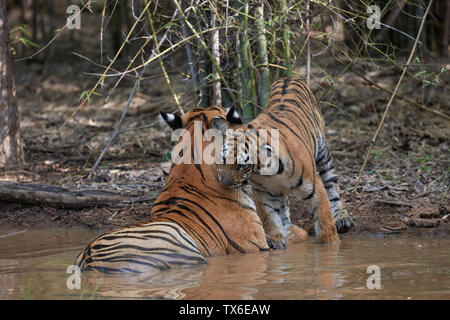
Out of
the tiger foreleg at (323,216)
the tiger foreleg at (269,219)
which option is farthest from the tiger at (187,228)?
the tiger foreleg at (323,216)

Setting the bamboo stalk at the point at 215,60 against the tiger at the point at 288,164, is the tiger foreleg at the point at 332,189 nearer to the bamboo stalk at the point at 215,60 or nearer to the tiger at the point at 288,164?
the tiger at the point at 288,164

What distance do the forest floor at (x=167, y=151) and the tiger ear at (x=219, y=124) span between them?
1587 millimetres

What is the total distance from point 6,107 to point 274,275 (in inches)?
179

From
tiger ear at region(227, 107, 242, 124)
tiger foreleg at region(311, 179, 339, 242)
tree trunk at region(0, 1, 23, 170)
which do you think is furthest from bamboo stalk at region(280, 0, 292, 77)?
tree trunk at region(0, 1, 23, 170)

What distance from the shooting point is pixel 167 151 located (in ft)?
26.9

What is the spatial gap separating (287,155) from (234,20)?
5.43 ft

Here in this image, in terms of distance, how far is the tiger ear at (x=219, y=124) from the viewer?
5133mm

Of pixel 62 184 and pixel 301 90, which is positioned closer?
pixel 301 90

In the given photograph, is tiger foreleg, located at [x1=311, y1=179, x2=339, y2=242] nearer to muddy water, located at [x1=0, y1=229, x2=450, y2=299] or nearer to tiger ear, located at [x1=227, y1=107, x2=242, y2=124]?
muddy water, located at [x1=0, y1=229, x2=450, y2=299]

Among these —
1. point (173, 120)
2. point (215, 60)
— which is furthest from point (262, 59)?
point (173, 120)

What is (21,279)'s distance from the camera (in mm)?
4367

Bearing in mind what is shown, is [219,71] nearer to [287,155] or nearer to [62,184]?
[287,155]

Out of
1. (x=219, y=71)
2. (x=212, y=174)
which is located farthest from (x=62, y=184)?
(x=212, y=174)
